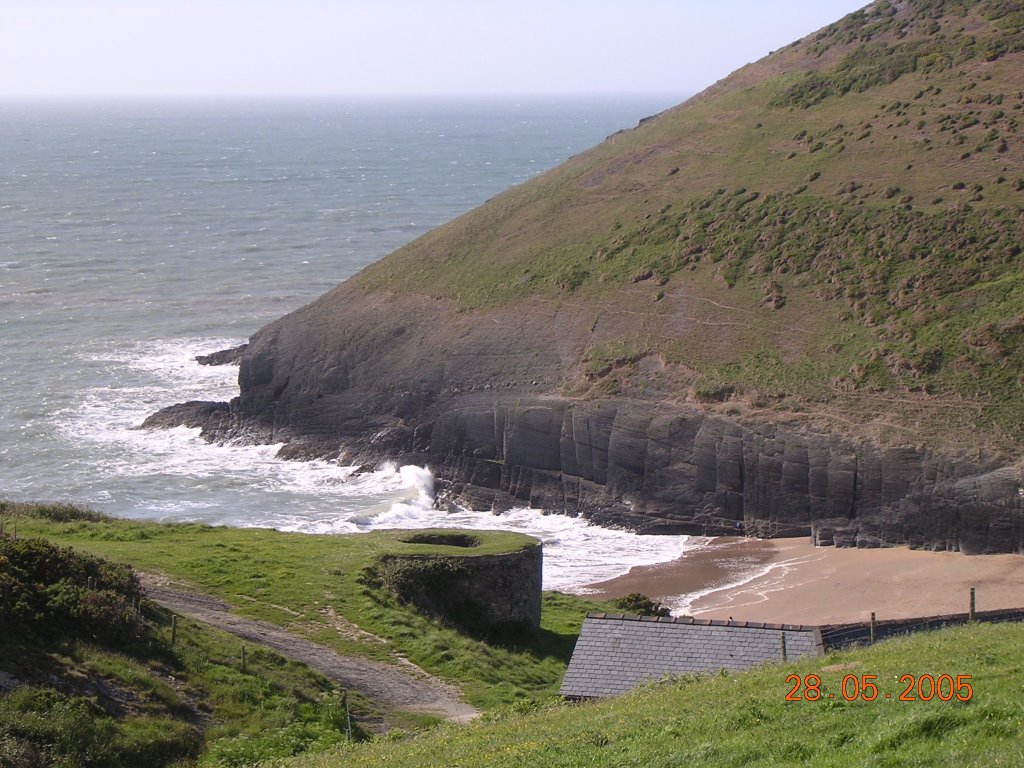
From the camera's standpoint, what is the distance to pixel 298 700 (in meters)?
21.6

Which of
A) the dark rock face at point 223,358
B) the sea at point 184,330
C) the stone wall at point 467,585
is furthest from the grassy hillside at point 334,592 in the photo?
the dark rock face at point 223,358

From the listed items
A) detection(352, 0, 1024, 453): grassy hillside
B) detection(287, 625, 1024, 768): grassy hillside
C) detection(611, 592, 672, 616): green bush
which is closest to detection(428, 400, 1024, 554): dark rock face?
detection(352, 0, 1024, 453): grassy hillside

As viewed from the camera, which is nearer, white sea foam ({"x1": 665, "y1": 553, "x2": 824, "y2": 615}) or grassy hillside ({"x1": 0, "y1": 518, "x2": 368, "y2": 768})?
grassy hillside ({"x1": 0, "y1": 518, "x2": 368, "y2": 768})

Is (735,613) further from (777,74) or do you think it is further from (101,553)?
(777,74)

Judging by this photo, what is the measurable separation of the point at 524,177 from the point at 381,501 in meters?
124

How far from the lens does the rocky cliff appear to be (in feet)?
142

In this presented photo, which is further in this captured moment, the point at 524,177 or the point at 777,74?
the point at 524,177

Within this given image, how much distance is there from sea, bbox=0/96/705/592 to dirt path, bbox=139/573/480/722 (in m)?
14.7

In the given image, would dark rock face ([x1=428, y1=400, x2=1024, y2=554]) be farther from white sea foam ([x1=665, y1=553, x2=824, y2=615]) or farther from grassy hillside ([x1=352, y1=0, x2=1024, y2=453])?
white sea foam ([x1=665, y1=553, x2=824, y2=615])

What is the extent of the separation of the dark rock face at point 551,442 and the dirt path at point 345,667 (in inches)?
833

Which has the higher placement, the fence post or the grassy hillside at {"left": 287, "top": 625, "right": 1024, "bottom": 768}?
the grassy hillside at {"left": 287, "top": 625, "right": 1024, "bottom": 768}

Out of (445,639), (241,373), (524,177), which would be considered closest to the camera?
(445,639)

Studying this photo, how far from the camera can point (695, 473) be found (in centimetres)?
4494

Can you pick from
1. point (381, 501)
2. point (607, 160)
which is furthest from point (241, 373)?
point (607, 160)
